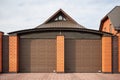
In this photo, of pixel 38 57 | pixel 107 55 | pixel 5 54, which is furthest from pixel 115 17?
pixel 5 54

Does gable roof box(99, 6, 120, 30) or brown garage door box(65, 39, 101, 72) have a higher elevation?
gable roof box(99, 6, 120, 30)

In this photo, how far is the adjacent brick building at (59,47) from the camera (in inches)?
867

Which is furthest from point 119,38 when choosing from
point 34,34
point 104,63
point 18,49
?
point 18,49

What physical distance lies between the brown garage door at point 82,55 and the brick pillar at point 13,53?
530 cm

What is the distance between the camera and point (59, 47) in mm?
21922

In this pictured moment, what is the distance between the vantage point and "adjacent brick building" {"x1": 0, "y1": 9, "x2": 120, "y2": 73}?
22031mm

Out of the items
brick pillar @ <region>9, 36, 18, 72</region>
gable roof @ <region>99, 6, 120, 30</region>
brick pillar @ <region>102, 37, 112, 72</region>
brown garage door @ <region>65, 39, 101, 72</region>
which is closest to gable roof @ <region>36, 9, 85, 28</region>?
gable roof @ <region>99, 6, 120, 30</region>

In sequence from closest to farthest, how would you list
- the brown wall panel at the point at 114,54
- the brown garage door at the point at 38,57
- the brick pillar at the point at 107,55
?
1. the brick pillar at the point at 107,55
2. the brown wall panel at the point at 114,54
3. the brown garage door at the point at 38,57

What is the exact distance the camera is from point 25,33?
22.6 meters

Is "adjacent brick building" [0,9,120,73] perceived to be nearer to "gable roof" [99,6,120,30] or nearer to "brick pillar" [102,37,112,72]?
"brick pillar" [102,37,112,72]

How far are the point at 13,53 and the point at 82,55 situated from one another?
24.1 feet

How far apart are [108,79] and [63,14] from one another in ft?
50.5

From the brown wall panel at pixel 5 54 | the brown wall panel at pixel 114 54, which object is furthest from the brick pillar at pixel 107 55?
the brown wall panel at pixel 5 54

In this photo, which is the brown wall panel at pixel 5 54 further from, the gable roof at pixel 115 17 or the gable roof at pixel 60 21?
the gable roof at pixel 115 17
